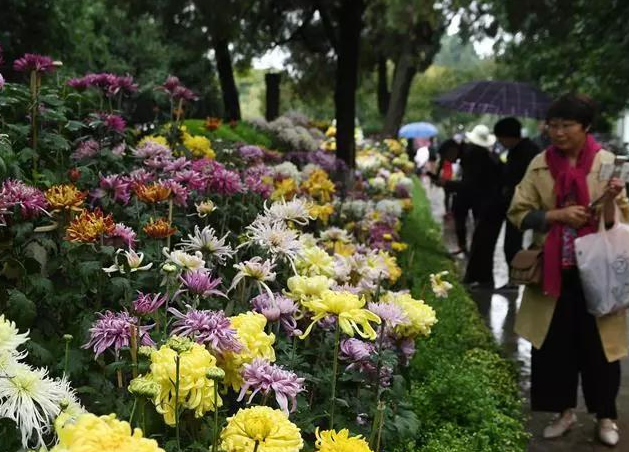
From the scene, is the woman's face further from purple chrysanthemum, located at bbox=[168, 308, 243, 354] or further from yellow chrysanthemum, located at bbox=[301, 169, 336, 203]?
purple chrysanthemum, located at bbox=[168, 308, 243, 354]

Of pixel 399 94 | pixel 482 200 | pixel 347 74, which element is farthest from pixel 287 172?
pixel 399 94

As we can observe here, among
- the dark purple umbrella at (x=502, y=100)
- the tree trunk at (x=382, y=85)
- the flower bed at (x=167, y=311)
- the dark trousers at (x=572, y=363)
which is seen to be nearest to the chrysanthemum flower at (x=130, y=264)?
the flower bed at (x=167, y=311)

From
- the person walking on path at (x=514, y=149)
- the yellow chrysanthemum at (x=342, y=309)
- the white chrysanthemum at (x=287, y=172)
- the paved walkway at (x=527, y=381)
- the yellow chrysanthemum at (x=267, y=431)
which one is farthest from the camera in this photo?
the person walking on path at (x=514, y=149)

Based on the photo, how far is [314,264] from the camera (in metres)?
2.59

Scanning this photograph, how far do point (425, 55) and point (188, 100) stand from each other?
20238mm

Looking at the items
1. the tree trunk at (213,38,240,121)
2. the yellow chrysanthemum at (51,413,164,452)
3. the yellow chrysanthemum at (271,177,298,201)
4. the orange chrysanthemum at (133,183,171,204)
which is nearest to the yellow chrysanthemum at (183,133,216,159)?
the yellow chrysanthemum at (271,177,298,201)

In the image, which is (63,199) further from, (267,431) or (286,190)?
(286,190)

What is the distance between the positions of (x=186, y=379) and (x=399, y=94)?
785 inches

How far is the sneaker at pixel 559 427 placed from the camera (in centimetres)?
425

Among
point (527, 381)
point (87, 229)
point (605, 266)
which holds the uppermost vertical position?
point (87, 229)

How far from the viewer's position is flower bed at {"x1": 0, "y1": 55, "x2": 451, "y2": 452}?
1521mm

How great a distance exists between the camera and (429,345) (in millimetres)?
4645

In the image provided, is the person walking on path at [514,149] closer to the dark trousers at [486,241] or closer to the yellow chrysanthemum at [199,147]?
the dark trousers at [486,241]

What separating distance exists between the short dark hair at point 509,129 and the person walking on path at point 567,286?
3.32 meters
